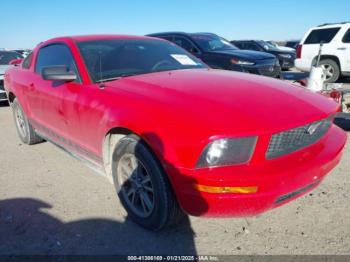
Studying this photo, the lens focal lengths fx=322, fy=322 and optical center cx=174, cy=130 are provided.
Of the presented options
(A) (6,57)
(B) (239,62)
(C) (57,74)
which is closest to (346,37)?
(B) (239,62)

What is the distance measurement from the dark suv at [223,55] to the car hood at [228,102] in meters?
5.23

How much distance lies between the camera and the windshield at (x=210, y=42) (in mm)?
8656

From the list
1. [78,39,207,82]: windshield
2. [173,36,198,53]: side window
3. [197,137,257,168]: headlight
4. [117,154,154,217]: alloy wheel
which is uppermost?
[78,39,207,82]: windshield

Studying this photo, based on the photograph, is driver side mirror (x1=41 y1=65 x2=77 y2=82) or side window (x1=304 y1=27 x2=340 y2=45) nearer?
driver side mirror (x1=41 y1=65 x2=77 y2=82)

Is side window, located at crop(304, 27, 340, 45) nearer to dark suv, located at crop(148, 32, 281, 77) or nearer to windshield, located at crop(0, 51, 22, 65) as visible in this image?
dark suv, located at crop(148, 32, 281, 77)

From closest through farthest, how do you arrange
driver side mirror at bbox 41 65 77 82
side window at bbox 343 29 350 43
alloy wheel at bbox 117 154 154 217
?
1. alloy wheel at bbox 117 154 154 217
2. driver side mirror at bbox 41 65 77 82
3. side window at bbox 343 29 350 43

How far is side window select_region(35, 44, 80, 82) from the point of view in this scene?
133 inches

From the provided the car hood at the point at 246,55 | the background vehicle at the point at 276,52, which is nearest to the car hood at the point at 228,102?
the car hood at the point at 246,55

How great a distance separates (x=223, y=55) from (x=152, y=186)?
20.9ft

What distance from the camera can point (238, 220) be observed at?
8.95 feet

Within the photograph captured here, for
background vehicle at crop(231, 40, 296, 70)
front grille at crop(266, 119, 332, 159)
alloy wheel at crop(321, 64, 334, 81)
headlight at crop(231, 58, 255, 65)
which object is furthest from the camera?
background vehicle at crop(231, 40, 296, 70)

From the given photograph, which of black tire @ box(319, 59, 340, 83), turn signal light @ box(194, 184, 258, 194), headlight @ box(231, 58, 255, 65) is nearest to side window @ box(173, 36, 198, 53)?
headlight @ box(231, 58, 255, 65)

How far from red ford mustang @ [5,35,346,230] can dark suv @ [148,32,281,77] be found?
478cm

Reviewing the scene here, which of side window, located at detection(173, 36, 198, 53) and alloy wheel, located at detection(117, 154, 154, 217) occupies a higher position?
side window, located at detection(173, 36, 198, 53)
